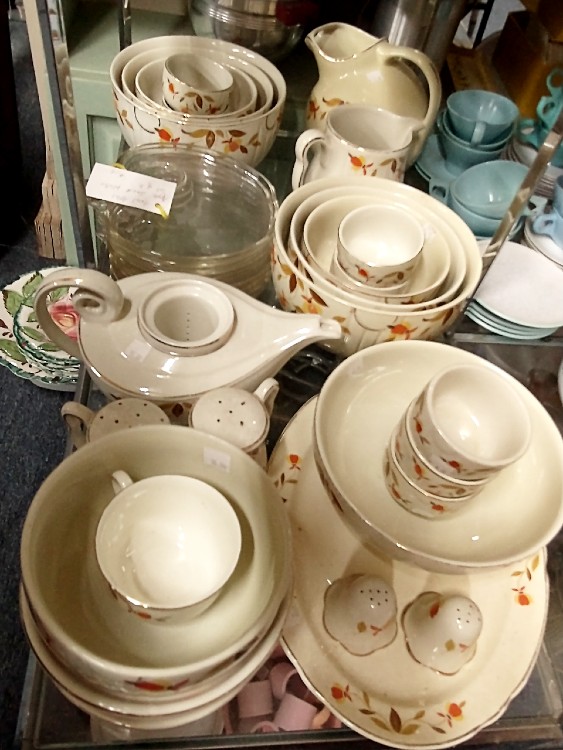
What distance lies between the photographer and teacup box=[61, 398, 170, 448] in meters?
0.50

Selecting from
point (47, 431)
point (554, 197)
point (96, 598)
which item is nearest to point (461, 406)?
point (96, 598)

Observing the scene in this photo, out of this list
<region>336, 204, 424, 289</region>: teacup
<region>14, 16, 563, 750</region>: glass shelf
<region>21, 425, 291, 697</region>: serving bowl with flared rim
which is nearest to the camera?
<region>21, 425, 291, 697</region>: serving bowl with flared rim

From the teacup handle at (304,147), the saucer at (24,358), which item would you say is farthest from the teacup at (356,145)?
the saucer at (24,358)

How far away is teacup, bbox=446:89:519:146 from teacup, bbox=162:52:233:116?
308mm

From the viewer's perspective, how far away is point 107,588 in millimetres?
438

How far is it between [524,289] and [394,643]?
44 cm

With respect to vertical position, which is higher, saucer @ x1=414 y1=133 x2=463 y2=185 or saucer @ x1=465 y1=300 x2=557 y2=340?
saucer @ x1=414 y1=133 x2=463 y2=185

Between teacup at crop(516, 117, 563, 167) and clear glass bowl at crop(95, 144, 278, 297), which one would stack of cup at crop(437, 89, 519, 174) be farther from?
clear glass bowl at crop(95, 144, 278, 297)

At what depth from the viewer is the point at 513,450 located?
Answer: 1.51 feet

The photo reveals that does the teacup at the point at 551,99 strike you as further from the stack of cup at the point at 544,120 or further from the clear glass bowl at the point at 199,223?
the clear glass bowl at the point at 199,223

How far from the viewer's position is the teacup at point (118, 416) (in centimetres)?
50

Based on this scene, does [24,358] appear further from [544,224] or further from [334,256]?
[544,224]

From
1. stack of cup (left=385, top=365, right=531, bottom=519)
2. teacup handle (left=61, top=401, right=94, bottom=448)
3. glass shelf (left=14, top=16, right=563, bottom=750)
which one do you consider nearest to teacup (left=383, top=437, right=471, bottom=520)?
stack of cup (left=385, top=365, right=531, bottom=519)

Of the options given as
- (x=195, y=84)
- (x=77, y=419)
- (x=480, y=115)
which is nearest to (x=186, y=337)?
(x=77, y=419)
